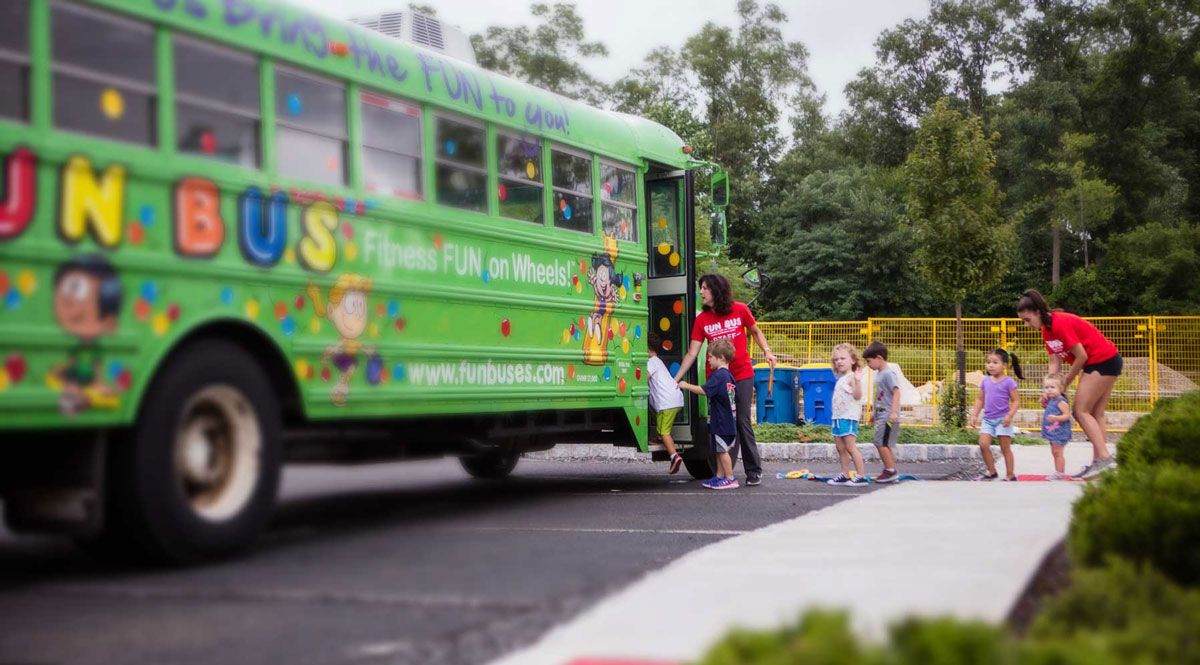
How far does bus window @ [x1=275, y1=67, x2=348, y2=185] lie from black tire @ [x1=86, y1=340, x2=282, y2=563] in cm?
109

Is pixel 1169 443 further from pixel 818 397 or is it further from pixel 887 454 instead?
pixel 818 397

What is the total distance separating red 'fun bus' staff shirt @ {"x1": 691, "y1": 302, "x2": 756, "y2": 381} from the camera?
34.8ft

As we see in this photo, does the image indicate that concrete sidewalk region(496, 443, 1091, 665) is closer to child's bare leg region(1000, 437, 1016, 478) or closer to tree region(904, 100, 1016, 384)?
child's bare leg region(1000, 437, 1016, 478)

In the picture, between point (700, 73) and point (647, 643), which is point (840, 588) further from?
point (700, 73)

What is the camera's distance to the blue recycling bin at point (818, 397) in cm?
1747

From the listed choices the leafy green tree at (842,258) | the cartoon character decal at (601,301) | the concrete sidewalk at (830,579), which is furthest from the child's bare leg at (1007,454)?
the leafy green tree at (842,258)

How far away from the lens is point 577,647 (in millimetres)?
3803

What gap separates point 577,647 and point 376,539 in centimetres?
309

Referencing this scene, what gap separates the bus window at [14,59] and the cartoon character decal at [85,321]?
0.63 meters

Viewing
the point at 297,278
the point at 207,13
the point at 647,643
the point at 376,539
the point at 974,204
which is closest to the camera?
the point at 647,643

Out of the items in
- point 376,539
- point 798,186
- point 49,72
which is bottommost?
point 376,539

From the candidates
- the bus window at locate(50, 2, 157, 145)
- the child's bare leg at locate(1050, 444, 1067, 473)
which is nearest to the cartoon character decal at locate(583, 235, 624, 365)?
the child's bare leg at locate(1050, 444, 1067, 473)

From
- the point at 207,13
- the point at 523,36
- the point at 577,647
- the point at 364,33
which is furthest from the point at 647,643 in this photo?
the point at 523,36

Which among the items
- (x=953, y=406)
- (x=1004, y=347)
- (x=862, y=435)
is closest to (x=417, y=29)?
(x=862, y=435)
